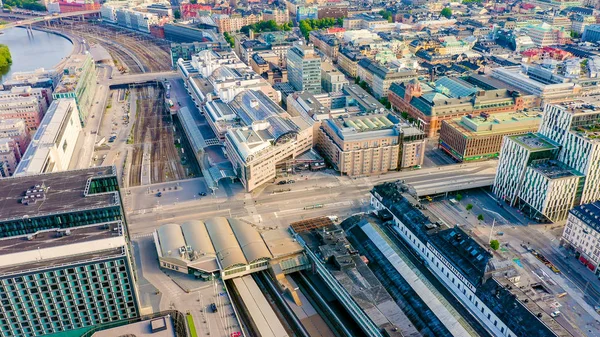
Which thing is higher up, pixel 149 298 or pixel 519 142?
pixel 519 142

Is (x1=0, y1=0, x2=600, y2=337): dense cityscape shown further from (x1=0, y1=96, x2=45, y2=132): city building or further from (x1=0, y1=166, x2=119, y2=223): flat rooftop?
(x1=0, y1=96, x2=45, y2=132): city building

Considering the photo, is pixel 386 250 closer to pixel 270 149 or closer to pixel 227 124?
pixel 270 149

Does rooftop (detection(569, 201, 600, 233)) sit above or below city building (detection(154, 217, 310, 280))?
above

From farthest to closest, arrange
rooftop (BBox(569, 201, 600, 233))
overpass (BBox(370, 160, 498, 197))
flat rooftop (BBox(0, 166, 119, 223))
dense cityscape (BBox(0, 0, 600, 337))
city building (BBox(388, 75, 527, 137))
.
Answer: city building (BBox(388, 75, 527, 137)), overpass (BBox(370, 160, 498, 197)), rooftop (BBox(569, 201, 600, 233)), flat rooftop (BBox(0, 166, 119, 223)), dense cityscape (BBox(0, 0, 600, 337))

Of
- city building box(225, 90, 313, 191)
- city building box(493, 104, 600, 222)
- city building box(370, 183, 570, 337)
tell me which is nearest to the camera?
city building box(370, 183, 570, 337)

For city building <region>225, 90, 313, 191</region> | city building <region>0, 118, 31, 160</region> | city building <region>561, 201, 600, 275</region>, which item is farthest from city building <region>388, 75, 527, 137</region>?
city building <region>0, 118, 31, 160</region>

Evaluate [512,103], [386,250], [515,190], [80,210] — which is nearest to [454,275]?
[386,250]
